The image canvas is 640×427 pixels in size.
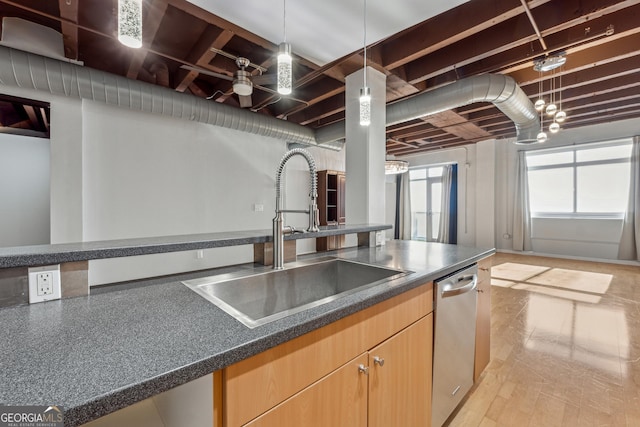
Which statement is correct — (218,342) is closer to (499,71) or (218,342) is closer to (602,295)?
(499,71)

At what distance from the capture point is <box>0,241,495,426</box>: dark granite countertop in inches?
19.0

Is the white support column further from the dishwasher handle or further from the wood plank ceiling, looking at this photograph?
the dishwasher handle

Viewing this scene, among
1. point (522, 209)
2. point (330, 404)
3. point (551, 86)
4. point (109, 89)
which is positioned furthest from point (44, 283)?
point (522, 209)

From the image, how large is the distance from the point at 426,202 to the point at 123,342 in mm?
8251

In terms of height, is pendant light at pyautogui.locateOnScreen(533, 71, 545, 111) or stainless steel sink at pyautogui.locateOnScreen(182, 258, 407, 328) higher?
pendant light at pyautogui.locateOnScreen(533, 71, 545, 111)

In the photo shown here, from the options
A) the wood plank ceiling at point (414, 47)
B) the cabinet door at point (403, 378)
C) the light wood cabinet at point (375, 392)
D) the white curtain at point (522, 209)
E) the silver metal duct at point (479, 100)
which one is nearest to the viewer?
the light wood cabinet at point (375, 392)

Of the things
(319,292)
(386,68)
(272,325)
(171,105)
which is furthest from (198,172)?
(272,325)

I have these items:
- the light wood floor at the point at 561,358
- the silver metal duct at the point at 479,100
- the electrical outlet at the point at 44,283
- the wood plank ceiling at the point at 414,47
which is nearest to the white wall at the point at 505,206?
the wood plank ceiling at the point at 414,47

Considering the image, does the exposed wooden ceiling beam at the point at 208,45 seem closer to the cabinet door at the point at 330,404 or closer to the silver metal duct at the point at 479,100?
the silver metal duct at the point at 479,100

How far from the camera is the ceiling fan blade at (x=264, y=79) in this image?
92.6 inches

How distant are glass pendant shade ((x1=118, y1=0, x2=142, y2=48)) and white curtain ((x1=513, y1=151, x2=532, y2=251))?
7329mm

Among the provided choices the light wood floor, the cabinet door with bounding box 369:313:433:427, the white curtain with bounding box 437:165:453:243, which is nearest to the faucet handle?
the cabinet door with bounding box 369:313:433:427

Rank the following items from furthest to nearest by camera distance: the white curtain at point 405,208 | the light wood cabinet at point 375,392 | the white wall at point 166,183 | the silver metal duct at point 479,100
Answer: the white curtain at point 405,208
the white wall at point 166,183
the silver metal duct at point 479,100
the light wood cabinet at point 375,392

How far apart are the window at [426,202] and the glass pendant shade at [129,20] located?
7701 millimetres
